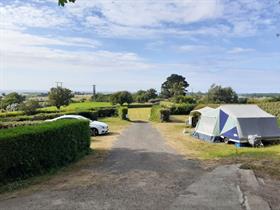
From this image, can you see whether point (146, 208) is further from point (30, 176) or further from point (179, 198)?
point (30, 176)

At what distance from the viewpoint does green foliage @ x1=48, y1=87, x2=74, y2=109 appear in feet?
168

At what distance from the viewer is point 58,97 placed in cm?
5150

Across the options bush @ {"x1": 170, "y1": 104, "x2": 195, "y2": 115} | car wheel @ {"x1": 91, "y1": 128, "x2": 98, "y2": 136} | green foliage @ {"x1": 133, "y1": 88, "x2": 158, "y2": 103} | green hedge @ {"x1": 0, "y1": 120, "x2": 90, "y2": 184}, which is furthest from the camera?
green foliage @ {"x1": 133, "y1": 88, "x2": 158, "y2": 103}

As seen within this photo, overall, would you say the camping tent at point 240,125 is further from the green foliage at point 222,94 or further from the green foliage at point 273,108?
the green foliage at point 222,94

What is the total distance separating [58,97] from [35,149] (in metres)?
41.9

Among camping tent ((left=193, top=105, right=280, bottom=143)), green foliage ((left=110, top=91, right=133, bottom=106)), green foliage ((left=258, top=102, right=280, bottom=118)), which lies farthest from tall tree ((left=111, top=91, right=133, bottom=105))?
camping tent ((left=193, top=105, right=280, bottom=143))

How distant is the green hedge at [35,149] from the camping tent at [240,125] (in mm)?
10612

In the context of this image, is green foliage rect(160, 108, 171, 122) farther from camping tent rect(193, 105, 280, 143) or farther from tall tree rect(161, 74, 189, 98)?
tall tree rect(161, 74, 189, 98)

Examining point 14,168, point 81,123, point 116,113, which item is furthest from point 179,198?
point 116,113

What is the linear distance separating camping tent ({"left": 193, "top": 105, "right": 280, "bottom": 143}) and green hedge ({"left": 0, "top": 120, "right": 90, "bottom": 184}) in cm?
1061

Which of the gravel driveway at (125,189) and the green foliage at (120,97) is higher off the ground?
the green foliage at (120,97)

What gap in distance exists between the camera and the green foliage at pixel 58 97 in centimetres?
5131

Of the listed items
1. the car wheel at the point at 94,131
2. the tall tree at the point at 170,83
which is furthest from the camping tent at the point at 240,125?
the tall tree at the point at 170,83

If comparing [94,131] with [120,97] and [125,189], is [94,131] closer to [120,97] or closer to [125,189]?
[125,189]
